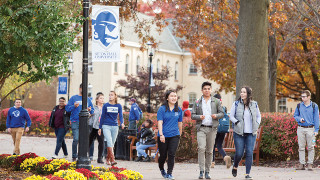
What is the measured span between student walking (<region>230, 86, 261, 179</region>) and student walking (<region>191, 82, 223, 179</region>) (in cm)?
42

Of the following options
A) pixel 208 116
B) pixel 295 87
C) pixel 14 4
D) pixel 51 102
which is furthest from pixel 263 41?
pixel 51 102

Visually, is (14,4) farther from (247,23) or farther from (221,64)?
(221,64)

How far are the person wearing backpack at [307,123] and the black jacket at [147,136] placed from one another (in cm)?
473

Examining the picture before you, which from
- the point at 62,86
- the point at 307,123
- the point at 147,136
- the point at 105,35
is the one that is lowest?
the point at 147,136

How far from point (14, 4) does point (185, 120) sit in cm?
823

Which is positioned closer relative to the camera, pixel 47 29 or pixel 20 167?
pixel 47 29

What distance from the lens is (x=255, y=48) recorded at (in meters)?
18.5

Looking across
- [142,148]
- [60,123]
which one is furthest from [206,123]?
[60,123]

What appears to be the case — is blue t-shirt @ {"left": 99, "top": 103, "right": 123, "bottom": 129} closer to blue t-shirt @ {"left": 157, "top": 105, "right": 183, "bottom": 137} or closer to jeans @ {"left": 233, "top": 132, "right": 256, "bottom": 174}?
blue t-shirt @ {"left": 157, "top": 105, "right": 183, "bottom": 137}

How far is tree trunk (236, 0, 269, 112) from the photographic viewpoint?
18.5 m

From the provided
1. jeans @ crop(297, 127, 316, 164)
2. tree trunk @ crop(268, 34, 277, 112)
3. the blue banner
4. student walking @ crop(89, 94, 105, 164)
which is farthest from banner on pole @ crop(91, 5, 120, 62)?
tree trunk @ crop(268, 34, 277, 112)

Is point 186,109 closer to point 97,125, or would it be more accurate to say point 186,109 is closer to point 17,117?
point 97,125

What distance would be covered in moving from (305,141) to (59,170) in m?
7.11

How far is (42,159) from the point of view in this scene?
12336mm
